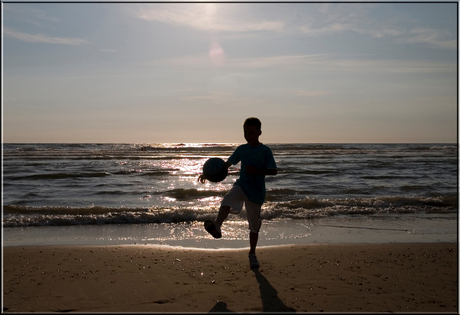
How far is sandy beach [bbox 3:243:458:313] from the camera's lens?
403 centimetres

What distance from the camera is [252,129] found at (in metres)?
5.34

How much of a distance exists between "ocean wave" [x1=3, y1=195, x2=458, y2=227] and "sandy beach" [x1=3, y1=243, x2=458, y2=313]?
2.56 meters

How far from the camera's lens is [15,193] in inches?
523

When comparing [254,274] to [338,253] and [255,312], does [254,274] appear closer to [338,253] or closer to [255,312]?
[255,312]

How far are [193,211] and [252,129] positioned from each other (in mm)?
4940

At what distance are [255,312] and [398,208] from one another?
8.34m

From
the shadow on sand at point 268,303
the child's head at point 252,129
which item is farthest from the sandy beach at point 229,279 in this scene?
the child's head at point 252,129

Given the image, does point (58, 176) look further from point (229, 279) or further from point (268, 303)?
point (268, 303)

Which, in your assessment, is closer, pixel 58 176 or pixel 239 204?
pixel 239 204

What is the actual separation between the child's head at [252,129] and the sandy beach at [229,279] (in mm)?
1773

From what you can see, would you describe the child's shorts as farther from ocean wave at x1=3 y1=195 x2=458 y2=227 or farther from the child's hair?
ocean wave at x1=3 y1=195 x2=458 y2=227

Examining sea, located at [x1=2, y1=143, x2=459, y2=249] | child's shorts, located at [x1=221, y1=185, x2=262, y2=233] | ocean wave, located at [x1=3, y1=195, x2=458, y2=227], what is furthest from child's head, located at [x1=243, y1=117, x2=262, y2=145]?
ocean wave, located at [x1=3, y1=195, x2=458, y2=227]

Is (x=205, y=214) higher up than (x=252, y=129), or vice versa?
(x=252, y=129)

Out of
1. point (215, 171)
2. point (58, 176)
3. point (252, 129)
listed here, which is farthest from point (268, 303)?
point (58, 176)
